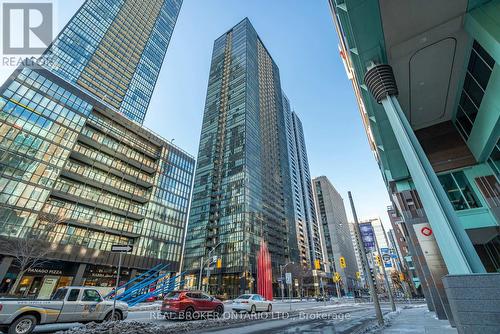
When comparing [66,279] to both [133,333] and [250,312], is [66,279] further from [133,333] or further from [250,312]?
[133,333]

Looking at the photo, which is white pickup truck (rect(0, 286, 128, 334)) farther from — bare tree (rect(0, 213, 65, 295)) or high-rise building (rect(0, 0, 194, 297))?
bare tree (rect(0, 213, 65, 295))

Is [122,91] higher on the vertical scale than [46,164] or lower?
higher

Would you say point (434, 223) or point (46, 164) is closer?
point (434, 223)

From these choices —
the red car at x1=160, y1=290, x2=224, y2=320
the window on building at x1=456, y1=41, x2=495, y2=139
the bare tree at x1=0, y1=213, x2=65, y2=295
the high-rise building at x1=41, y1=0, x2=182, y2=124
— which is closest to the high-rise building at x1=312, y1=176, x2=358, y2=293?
the high-rise building at x1=41, y1=0, x2=182, y2=124

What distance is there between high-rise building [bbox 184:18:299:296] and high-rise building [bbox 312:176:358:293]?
43756 millimetres

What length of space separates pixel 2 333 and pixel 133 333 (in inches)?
191

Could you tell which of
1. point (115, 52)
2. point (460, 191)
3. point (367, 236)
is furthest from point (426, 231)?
point (115, 52)

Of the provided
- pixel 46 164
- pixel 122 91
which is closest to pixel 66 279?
pixel 46 164

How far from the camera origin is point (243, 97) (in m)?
96.6

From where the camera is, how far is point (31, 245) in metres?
30.0

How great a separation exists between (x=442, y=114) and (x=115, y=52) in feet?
400

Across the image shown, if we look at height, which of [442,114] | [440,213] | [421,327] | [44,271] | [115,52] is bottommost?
[421,327]

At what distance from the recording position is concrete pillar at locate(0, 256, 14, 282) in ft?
100

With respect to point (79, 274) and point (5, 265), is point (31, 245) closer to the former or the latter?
point (5, 265)
